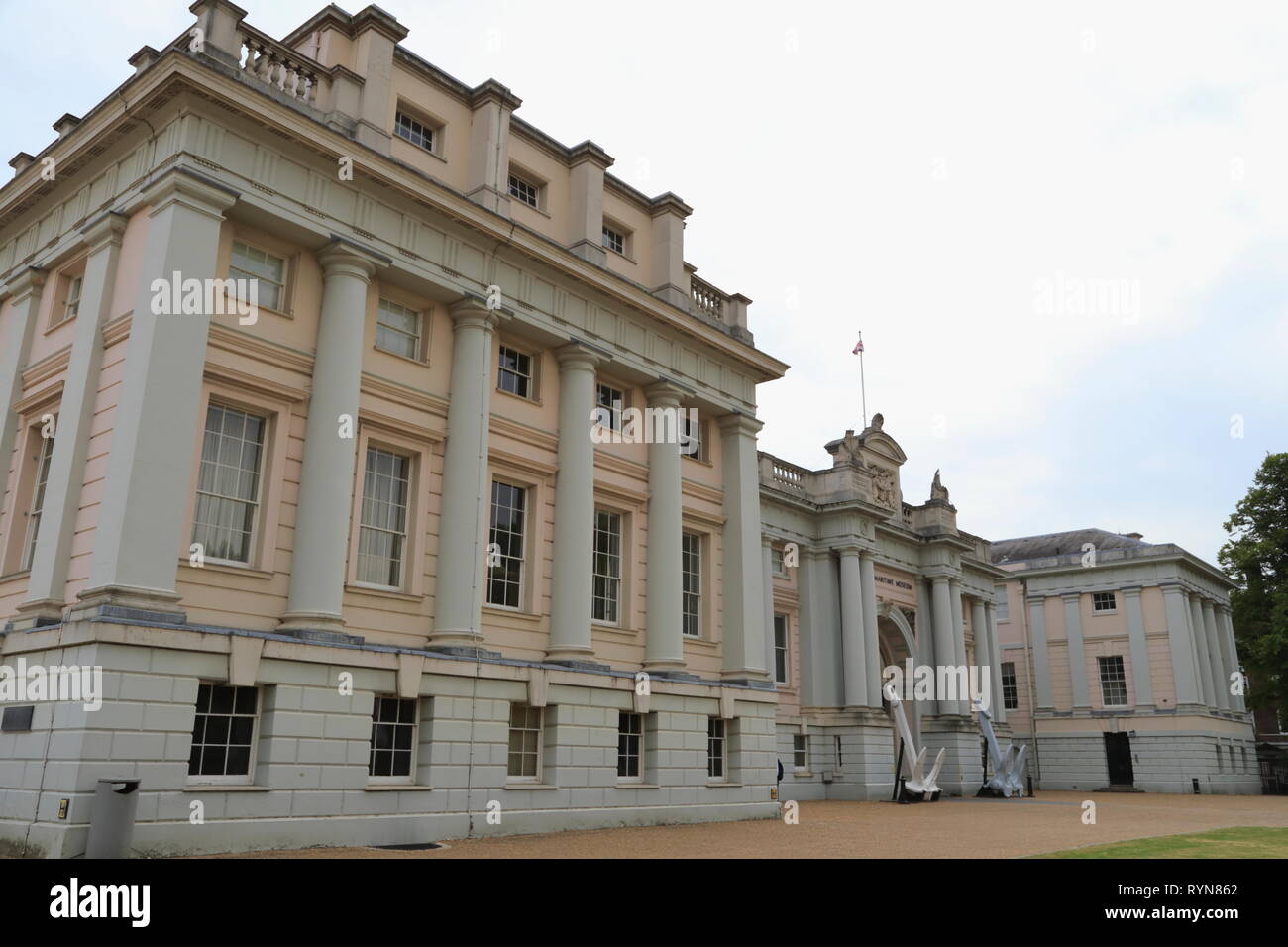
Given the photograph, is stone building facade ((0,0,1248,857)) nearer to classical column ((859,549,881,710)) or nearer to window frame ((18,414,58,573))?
window frame ((18,414,58,573))

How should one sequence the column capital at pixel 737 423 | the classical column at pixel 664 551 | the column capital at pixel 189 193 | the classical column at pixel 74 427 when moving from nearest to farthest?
the classical column at pixel 74 427, the column capital at pixel 189 193, the classical column at pixel 664 551, the column capital at pixel 737 423

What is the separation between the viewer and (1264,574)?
1645 inches

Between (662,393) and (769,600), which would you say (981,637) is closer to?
(769,600)

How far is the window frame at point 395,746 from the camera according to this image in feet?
52.3

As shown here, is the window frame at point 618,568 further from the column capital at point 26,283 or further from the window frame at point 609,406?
the column capital at point 26,283

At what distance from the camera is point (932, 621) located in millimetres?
40938

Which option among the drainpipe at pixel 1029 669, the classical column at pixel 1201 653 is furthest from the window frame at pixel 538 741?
the classical column at pixel 1201 653

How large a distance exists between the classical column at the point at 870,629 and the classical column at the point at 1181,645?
20649 millimetres

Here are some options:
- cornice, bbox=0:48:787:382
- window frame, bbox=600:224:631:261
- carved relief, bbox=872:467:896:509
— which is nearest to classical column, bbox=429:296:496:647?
cornice, bbox=0:48:787:382

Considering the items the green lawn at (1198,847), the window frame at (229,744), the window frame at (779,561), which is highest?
the window frame at (779,561)

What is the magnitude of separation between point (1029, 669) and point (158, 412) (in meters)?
48.4

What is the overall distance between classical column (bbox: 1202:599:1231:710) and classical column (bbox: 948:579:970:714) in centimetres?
1872

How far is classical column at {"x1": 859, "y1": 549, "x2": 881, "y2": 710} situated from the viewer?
34.4 m

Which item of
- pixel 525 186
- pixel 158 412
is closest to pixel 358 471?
pixel 158 412
